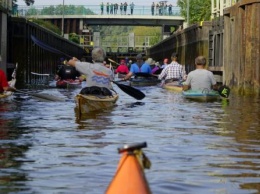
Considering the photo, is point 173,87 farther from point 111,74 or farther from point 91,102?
point 91,102

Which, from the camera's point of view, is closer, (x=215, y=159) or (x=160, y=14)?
(x=215, y=159)

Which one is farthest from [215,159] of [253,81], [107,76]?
[253,81]

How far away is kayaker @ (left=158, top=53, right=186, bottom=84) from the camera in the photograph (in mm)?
30916

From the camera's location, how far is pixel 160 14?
112 metres

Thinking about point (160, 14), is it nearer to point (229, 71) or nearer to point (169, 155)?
point (229, 71)

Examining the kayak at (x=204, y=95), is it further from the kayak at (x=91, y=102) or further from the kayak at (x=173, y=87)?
the kayak at (x=173, y=87)

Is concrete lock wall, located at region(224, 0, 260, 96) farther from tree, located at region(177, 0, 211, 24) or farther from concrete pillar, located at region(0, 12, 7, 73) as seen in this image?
tree, located at region(177, 0, 211, 24)

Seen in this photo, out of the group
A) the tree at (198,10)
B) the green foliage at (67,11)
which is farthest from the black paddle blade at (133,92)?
the green foliage at (67,11)

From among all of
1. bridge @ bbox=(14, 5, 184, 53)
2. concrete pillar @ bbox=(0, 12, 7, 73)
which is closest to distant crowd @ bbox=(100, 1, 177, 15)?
bridge @ bbox=(14, 5, 184, 53)

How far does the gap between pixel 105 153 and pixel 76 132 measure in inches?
126

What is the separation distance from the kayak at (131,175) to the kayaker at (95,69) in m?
12.5

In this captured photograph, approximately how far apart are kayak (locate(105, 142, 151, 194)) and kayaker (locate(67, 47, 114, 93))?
12550mm

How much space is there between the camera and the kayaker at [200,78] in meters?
22.1

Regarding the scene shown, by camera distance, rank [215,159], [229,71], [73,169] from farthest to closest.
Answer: [229,71] < [215,159] < [73,169]
